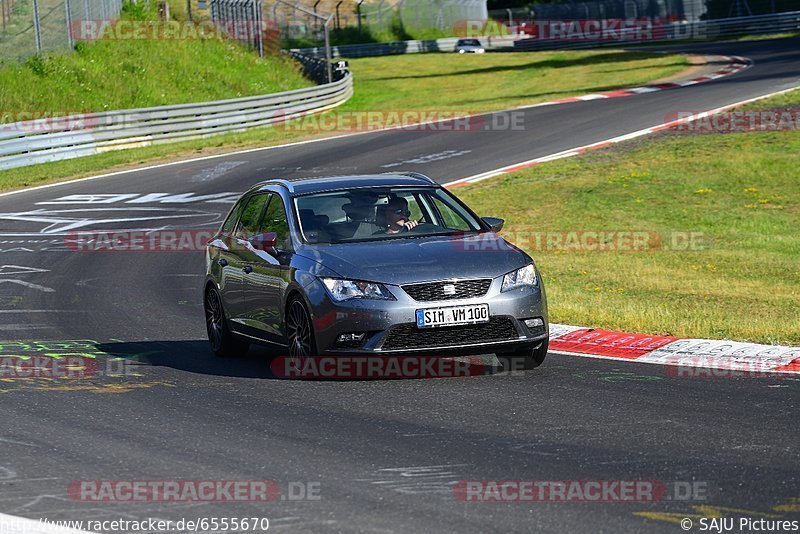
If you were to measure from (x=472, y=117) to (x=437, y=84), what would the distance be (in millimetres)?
17193

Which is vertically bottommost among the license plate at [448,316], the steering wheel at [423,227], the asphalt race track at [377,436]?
the asphalt race track at [377,436]

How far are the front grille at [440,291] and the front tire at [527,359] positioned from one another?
2.27 ft

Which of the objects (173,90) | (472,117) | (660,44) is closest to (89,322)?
(472,117)

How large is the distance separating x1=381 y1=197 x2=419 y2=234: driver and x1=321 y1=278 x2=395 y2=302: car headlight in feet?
3.46

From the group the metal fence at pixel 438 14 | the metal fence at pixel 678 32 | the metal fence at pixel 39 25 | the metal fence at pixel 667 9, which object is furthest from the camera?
the metal fence at pixel 438 14

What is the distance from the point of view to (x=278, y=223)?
1101 cm

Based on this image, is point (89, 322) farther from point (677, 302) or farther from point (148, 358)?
point (677, 302)

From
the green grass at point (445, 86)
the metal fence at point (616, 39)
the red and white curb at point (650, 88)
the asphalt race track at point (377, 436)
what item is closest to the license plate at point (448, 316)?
the asphalt race track at point (377, 436)

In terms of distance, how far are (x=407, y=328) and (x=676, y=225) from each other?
12.2m

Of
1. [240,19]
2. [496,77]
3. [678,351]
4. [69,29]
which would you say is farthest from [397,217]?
[496,77]

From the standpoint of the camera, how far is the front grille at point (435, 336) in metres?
9.46

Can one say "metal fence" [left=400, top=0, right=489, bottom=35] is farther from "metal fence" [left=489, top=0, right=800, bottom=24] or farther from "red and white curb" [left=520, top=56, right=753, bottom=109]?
"red and white curb" [left=520, top=56, right=753, bottom=109]

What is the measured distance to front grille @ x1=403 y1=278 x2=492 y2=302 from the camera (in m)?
9.51

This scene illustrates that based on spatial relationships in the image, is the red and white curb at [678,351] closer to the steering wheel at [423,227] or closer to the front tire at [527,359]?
the front tire at [527,359]
